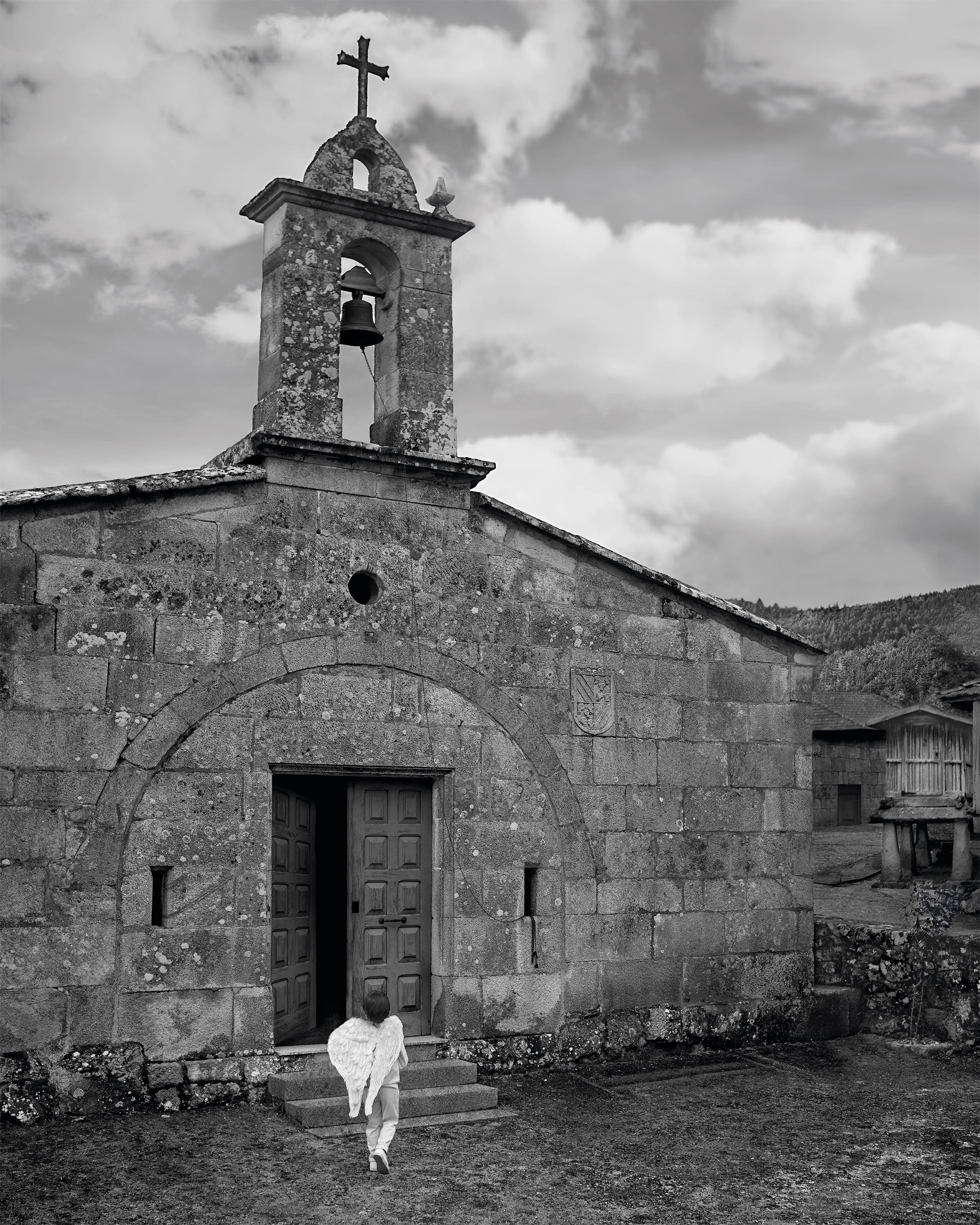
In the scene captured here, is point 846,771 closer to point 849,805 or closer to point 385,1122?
point 849,805

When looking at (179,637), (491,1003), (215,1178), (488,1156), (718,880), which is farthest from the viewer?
(718,880)

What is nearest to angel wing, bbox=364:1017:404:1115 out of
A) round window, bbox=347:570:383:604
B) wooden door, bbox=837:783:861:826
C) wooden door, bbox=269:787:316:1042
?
wooden door, bbox=269:787:316:1042

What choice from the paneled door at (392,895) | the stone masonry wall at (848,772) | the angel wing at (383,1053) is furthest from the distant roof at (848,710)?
the angel wing at (383,1053)

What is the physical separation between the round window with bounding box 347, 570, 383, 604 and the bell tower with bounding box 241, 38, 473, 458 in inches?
36.6

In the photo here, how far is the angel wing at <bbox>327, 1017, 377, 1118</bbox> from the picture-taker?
22.1 feet

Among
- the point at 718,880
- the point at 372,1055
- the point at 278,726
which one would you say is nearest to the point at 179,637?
the point at 278,726

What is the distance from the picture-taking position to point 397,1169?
22.5 ft

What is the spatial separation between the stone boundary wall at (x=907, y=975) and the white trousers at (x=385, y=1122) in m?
5.04

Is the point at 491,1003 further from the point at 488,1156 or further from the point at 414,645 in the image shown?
the point at 414,645

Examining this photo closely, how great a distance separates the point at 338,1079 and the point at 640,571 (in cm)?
434

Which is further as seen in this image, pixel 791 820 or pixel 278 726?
pixel 791 820

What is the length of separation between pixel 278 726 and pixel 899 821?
13.7 metres

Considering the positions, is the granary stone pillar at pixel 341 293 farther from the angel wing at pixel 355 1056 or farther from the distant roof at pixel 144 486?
the angel wing at pixel 355 1056

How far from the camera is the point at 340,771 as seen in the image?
28.9 feet
